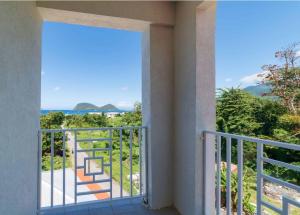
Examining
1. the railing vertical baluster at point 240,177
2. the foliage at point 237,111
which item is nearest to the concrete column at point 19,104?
the railing vertical baluster at point 240,177

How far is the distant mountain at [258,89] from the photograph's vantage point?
7.42 metres

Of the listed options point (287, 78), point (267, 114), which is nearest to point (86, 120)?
point (267, 114)

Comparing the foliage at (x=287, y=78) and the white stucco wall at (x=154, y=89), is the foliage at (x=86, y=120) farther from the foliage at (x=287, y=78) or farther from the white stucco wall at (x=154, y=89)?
the foliage at (x=287, y=78)

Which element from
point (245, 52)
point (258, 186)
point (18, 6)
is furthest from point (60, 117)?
point (245, 52)

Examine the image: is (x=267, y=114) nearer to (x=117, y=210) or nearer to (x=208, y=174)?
(x=208, y=174)

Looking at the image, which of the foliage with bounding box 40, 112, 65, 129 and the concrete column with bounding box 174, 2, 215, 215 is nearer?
the concrete column with bounding box 174, 2, 215, 215

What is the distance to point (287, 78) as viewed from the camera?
268 inches

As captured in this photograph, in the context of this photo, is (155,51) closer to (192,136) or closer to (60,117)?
(192,136)

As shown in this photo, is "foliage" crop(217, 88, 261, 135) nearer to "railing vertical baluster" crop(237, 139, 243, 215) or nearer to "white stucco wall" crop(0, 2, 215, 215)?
"white stucco wall" crop(0, 2, 215, 215)

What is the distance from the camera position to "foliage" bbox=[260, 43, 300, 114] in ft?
21.3

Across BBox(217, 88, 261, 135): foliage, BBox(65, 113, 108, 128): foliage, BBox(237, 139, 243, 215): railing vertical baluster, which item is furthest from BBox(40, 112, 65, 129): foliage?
BBox(237, 139, 243, 215): railing vertical baluster

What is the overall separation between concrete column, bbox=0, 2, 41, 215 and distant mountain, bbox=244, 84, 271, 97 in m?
7.50

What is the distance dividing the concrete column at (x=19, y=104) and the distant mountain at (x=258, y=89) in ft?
24.6

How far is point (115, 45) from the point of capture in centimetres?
1213
